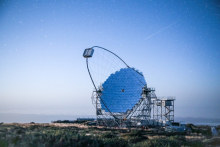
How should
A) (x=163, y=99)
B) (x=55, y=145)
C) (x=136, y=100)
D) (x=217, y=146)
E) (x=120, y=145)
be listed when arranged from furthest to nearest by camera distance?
(x=163, y=99) → (x=136, y=100) → (x=217, y=146) → (x=120, y=145) → (x=55, y=145)

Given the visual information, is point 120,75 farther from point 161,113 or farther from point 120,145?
point 120,145

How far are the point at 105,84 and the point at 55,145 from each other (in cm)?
2871

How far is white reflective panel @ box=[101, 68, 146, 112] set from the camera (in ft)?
124

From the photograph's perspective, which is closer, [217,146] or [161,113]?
[217,146]

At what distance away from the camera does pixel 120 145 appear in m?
15.1

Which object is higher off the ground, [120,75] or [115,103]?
[120,75]

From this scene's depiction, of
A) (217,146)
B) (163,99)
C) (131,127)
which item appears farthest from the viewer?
(163,99)

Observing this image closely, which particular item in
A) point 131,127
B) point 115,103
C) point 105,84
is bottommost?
point 131,127

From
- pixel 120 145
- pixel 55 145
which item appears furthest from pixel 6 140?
pixel 120 145

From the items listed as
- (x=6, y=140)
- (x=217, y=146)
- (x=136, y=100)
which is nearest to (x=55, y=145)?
(x=6, y=140)

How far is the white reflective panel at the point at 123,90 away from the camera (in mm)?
37772

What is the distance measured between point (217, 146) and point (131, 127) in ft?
78.1

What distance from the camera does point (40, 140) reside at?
1396 cm

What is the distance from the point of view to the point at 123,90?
3888 cm
